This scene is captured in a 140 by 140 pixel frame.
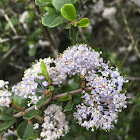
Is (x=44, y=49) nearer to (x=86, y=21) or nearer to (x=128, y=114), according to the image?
(x=128, y=114)

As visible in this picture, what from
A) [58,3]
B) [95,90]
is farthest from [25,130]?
[58,3]

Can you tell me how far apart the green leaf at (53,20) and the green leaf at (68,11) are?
0.24 ft

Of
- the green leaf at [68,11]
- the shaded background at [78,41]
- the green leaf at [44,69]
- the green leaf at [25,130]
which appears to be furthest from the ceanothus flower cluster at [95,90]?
→ the shaded background at [78,41]

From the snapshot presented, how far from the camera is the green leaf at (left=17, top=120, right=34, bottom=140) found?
52.3 inches

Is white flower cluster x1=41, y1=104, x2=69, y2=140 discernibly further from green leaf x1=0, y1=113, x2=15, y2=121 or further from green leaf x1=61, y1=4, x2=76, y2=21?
green leaf x1=61, y1=4, x2=76, y2=21

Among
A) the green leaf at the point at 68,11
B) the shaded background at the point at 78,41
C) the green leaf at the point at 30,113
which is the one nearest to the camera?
the green leaf at the point at 68,11

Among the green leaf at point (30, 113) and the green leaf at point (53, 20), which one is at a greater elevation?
the green leaf at point (53, 20)

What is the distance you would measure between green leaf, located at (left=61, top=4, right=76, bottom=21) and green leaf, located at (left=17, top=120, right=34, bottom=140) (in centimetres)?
82

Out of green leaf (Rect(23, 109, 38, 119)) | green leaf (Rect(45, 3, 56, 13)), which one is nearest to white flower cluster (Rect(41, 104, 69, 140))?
green leaf (Rect(23, 109, 38, 119))

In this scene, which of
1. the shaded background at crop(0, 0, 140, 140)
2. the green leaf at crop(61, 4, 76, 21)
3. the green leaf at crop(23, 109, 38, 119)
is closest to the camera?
the green leaf at crop(61, 4, 76, 21)

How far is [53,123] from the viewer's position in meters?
1.43

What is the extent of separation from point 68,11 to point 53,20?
14 centimetres

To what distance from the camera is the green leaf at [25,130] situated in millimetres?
1328

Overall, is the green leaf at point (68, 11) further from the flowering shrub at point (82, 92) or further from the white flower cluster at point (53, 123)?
the white flower cluster at point (53, 123)
